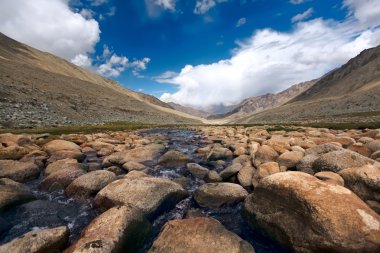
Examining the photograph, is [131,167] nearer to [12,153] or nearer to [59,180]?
[59,180]

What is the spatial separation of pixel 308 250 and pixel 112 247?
5713 mm

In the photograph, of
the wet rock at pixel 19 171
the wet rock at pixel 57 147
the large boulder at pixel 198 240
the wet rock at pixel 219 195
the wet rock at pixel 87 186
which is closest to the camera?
the large boulder at pixel 198 240

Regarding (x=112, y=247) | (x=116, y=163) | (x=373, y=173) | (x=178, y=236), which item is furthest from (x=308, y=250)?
(x=116, y=163)

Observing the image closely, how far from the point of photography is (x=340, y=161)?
481 inches

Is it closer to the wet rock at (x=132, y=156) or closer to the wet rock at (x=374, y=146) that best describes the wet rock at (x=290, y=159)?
the wet rock at (x=374, y=146)

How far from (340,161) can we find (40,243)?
1219cm

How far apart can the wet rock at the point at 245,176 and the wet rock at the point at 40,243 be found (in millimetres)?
8846

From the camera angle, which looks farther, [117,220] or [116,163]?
[116,163]

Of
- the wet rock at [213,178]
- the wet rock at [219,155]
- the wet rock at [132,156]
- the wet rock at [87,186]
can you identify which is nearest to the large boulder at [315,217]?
the wet rock at [213,178]

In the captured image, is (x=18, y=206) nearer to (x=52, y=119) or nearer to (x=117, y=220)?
(x=117, y=220)

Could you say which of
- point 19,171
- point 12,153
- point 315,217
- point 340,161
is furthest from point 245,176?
point 12,153

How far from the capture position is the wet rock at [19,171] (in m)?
14.7

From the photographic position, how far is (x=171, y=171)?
17984 millimetres

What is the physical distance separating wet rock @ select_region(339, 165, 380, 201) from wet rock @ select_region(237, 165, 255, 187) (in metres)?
4.46
